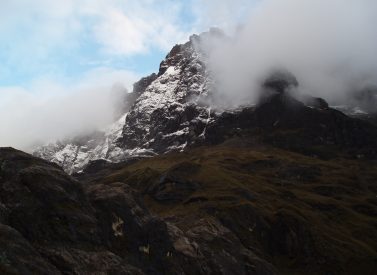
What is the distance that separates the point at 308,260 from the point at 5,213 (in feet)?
485

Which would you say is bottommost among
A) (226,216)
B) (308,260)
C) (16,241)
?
(16,241)

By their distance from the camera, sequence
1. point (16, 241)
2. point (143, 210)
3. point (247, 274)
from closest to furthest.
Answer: point (16, 241) < point (143, 210) < point (247, 274)

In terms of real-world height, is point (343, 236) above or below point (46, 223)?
above

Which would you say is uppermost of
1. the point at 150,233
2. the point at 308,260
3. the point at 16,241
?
the point at 308,260

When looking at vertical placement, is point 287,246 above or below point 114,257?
above

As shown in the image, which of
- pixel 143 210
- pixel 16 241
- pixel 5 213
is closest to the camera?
pixel 16 241

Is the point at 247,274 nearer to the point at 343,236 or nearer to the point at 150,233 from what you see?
the point at 150,233

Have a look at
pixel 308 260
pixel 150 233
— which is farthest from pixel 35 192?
pixel 308 260

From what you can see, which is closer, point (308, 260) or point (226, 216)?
point (308, 260)

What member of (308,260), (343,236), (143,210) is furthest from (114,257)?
(343,236)

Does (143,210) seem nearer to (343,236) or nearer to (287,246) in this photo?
(287,246)

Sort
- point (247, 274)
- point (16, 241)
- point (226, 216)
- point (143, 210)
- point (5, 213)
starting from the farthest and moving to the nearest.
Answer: point (226, 216), point (247, 274), point (143, 210), point (5, 213), point (16, 241)

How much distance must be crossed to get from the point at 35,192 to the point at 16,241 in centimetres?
750

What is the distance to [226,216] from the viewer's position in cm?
18225
